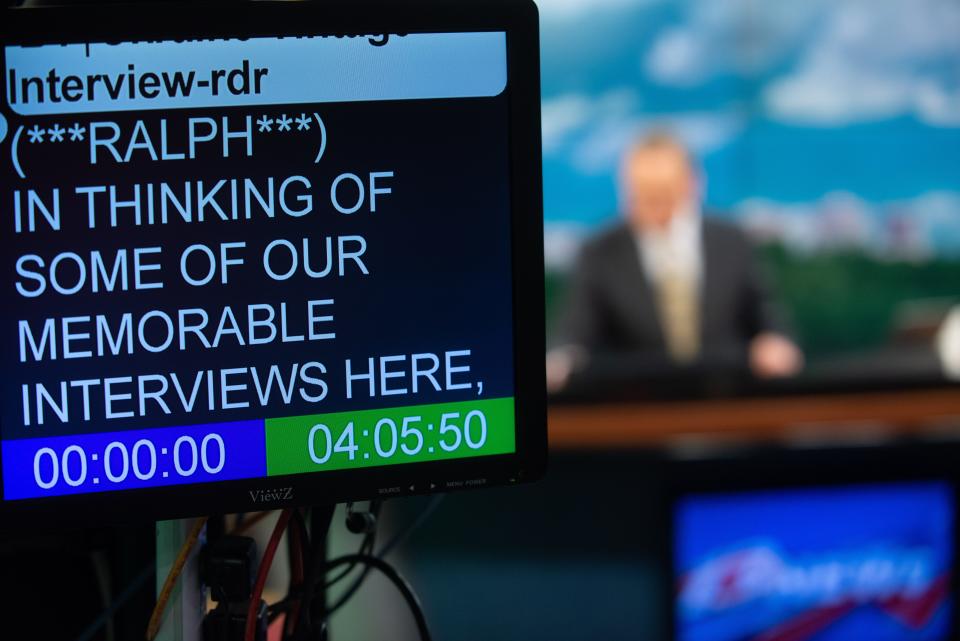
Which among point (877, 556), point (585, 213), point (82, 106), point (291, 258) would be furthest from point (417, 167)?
point (585, 213)

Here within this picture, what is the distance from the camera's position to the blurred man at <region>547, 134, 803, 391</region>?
3.49 m

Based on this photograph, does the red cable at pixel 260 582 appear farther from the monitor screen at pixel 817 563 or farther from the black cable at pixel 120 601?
the monitor screen at pixel 817 563

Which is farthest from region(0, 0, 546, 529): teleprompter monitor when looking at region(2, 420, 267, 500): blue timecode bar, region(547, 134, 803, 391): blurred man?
region(547, 134, 803, 391): blurred man

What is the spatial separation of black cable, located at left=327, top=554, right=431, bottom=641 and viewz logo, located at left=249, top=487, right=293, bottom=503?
0.51ft

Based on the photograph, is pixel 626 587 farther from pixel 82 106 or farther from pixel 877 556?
pixel 82 106

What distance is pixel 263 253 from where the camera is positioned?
73 cm

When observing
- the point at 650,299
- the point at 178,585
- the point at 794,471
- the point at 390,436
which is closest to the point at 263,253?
the point at 390,436

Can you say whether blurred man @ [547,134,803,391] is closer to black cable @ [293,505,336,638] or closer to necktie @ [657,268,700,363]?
necktie @ [657,268,700,363]

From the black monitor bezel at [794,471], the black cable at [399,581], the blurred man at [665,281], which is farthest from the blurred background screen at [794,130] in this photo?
the black cable at [399,581]

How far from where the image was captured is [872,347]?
486 cm

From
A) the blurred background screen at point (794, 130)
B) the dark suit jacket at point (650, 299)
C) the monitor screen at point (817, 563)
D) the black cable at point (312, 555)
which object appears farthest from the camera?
the blurred background screen at point (794, 130)

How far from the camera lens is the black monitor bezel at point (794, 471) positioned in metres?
1.77

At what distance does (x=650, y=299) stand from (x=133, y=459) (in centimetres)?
291

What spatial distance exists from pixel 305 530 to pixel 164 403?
172 millimetres
